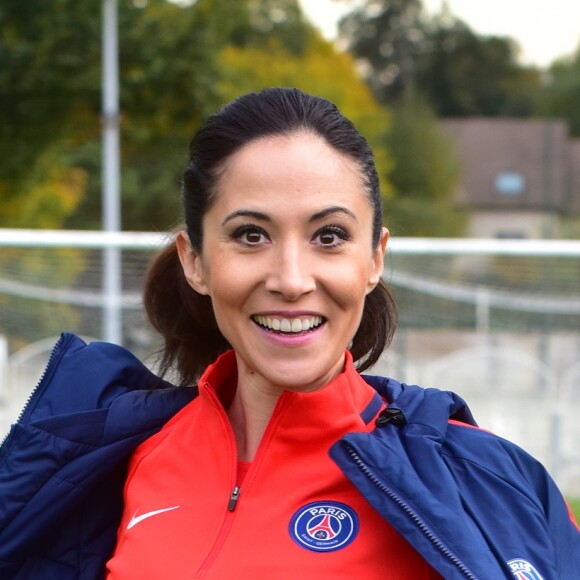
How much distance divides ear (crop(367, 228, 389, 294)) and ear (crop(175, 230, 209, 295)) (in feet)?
0.95

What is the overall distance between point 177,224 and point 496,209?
44.6 m

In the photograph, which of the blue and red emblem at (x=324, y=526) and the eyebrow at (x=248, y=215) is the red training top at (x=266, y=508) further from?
the eyebrow at (x=248, y=215)

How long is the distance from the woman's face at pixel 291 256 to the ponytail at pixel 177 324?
1.28 ft

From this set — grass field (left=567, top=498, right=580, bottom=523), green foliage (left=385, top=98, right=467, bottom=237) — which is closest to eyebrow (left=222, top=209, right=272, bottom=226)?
grass field (left=567, top=498, right=580, bottom=523)

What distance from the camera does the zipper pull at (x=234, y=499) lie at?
1727mm

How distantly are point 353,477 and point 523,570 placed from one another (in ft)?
0.92

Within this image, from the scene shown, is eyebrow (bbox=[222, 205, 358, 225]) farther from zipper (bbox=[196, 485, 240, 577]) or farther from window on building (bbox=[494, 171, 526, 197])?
window on building (bbox=[494, 171, 526, 197])

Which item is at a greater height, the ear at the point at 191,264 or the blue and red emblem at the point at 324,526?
the ear at the point at 191,264

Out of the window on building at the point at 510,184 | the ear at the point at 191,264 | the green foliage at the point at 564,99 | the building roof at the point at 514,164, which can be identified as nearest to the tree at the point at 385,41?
the green foliage at the point at 564,99

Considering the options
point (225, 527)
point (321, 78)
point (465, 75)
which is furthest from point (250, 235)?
point (465, 75)

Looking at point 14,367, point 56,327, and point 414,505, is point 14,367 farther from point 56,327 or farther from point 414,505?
point 414,505

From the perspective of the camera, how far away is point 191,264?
1936mm

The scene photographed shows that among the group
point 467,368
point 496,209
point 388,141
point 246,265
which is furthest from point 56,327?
point 496,209

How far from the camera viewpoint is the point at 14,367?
5.36 meters
